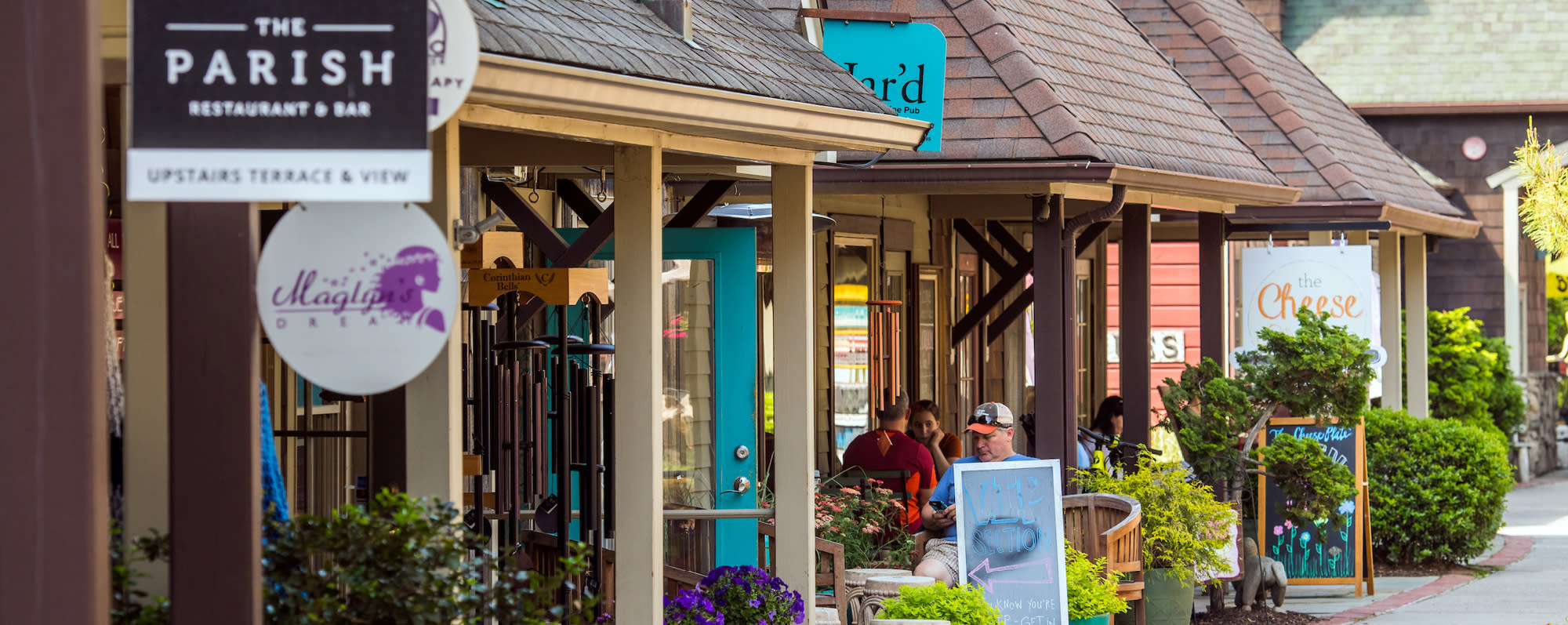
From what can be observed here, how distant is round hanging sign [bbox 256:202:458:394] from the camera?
153 inches

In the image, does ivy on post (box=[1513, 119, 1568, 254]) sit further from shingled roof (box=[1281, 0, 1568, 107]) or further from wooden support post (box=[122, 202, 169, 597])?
shingled roof (box=[1281, 0, 1568, 107])

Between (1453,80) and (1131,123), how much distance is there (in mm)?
16521

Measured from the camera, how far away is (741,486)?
27.2 ft

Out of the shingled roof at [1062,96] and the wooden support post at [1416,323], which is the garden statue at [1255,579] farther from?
the wooden support post at [1416,323]

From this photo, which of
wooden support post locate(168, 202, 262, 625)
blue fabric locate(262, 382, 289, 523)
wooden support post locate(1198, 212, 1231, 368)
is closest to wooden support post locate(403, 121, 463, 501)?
blue fabric locate(262, 382, 289, 523)

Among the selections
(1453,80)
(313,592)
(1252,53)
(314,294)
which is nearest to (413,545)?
(313,592)

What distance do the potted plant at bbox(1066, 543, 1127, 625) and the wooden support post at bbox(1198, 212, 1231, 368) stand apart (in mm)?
3741

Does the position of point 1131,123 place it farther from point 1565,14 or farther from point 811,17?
point 1565,14

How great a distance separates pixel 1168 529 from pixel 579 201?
12.1 feet

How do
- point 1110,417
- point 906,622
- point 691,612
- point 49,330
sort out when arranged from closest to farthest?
point 49,330, point 691,612, point 906,622, point 1110,417

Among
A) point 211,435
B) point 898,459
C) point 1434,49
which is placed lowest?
point 898,459

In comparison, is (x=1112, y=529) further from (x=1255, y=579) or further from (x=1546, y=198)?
(x=1255, y=579)

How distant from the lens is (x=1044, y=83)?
390 inches

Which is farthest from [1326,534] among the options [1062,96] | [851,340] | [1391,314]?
[1391,314]
